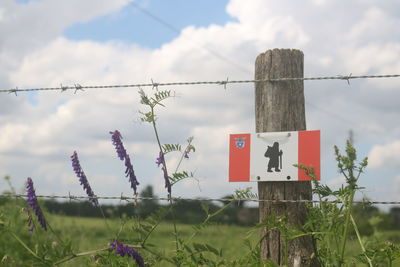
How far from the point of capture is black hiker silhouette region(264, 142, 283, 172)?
323 cm

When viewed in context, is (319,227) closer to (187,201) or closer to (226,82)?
(187,201)

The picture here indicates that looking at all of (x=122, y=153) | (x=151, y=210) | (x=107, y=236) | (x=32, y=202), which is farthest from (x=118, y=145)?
(x=107, y=236)

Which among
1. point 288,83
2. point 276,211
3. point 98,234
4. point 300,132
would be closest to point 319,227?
point 276,211

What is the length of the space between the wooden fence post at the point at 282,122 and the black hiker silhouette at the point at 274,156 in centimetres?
10

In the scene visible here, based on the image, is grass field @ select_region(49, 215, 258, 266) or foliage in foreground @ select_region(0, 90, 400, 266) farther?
grass field @ select_region(49, 215, 258, 266)

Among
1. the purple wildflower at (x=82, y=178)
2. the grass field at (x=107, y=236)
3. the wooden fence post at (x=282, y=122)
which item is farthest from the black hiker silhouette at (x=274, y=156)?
the grass field at (x=107, y=236)

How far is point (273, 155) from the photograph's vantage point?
3.24 m

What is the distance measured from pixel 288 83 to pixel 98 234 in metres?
11.2

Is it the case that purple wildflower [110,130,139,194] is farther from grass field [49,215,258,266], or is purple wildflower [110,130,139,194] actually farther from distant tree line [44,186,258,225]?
grass field [49,215,258,266]

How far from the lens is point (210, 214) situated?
3125mm

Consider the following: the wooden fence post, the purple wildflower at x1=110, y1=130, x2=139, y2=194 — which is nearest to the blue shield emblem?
the wooden fence post

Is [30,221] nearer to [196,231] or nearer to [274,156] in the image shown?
[196,231]

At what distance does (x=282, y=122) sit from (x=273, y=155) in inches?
8.2

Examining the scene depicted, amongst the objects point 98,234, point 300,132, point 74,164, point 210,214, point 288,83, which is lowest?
point 98,234
